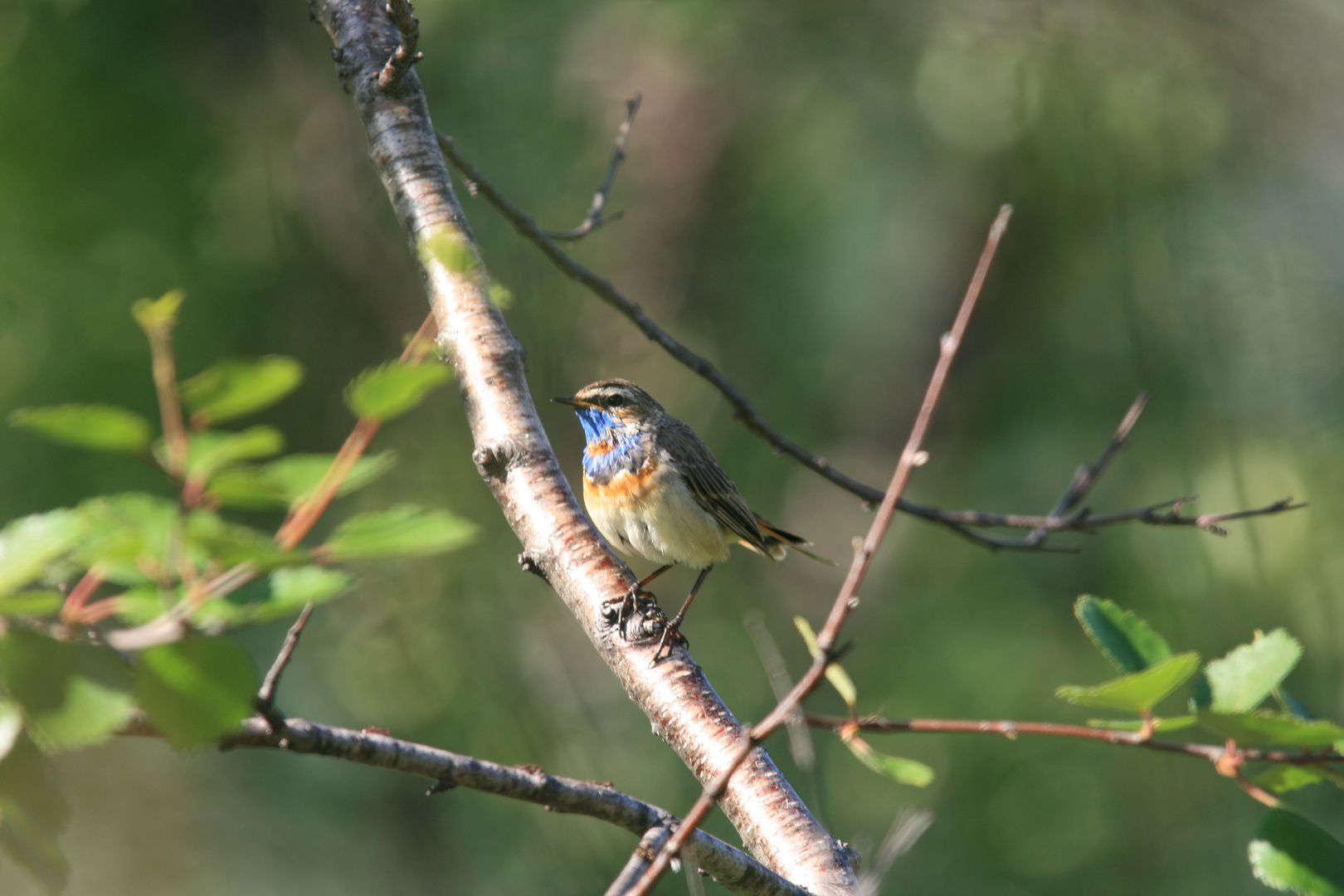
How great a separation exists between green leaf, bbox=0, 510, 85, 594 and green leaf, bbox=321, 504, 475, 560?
0.55 ft

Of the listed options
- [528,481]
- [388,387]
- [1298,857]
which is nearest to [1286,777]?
[1298,857]

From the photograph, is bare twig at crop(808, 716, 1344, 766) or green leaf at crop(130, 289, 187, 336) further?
bare twig at crop(808, 716, 1344, 766)

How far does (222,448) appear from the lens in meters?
0.71

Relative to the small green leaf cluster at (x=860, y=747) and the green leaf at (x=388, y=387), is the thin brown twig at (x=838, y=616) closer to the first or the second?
the small green leaf cluster at (x=860, y=747)

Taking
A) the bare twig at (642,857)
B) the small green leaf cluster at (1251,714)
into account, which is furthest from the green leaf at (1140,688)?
the bare twig at (642,857)

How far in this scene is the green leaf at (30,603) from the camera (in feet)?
2.21

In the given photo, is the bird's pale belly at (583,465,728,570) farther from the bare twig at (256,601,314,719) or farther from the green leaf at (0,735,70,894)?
the green leaf at (0,735,70,894)

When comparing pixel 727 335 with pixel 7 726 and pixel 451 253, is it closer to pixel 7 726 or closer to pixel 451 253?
pixel 451 253

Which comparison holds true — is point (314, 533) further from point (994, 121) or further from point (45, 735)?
point (994, 121)

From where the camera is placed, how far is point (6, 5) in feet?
13.7

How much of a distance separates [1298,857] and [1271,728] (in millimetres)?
197

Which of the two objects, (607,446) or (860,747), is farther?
(607,446)

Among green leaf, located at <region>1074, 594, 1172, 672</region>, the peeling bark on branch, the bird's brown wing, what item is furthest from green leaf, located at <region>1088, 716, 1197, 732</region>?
the bird's brown wing

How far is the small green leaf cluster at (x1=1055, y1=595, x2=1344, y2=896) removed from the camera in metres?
0.90
